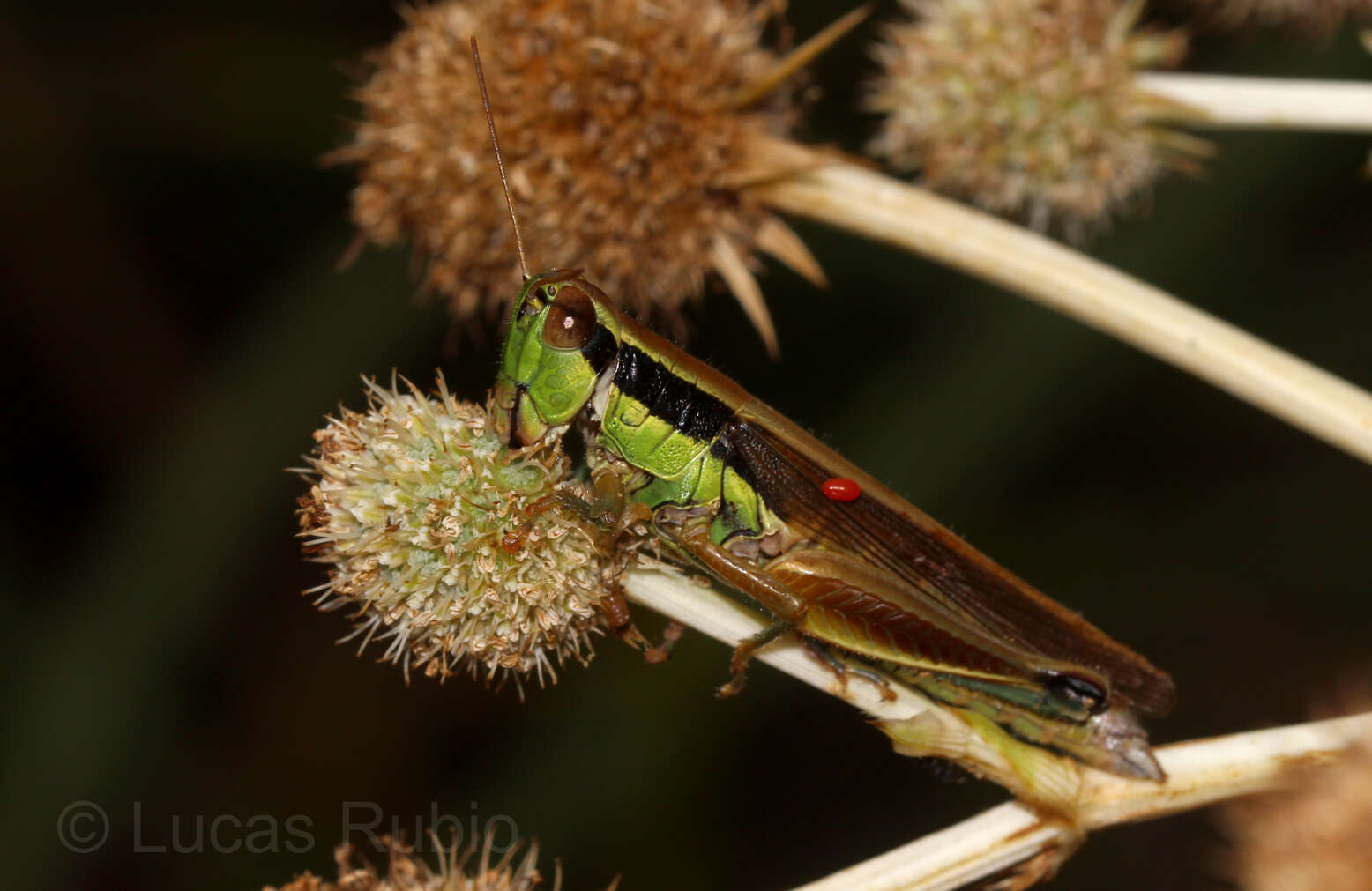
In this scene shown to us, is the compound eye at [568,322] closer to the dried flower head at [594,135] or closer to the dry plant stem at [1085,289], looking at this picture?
the dried flower head at [594,135]

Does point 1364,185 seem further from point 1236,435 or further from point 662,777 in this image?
point 662,777

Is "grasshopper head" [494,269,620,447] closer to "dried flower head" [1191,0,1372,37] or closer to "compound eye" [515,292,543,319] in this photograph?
"compound eye" [515,292,543,319]

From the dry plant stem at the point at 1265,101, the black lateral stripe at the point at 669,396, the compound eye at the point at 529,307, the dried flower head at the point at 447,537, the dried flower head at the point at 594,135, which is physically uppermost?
the dry plant stem at the point at 1265,101

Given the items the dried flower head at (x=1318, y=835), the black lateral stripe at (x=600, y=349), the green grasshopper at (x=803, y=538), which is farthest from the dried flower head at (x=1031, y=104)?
the dried flower head at (x=1318, y=835)

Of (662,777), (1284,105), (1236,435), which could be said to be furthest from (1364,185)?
(662,777)

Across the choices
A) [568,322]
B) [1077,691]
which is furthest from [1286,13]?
[568,322]

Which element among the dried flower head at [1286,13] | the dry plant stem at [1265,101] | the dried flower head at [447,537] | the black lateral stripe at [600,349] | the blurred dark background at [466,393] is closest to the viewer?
the dried flower head at [447,537]
